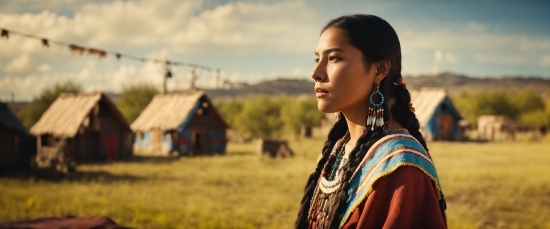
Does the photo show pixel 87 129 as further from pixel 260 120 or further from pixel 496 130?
pixel 496 130

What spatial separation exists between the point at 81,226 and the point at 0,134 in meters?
14.1

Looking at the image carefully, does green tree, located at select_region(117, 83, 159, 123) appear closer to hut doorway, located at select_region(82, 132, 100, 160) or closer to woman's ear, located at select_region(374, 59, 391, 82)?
hut doorway, located at select_region(82, 132, 100, 160)

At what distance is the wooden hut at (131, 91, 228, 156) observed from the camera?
23.2m

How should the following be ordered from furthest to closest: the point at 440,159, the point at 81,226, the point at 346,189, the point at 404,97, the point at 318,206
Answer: the point at 440,159, the point at 81,226, the point at 318,206, the point at 404,97, the point at 346,189

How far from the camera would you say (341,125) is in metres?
2.45

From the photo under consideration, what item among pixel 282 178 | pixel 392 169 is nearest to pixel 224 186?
pixel 282 178

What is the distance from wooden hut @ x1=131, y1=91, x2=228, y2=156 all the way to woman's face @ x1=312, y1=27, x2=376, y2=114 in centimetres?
2125

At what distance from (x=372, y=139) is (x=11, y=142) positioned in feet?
53.3

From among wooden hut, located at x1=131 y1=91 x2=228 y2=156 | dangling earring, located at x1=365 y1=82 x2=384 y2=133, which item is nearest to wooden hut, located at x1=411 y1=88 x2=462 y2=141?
wooden hut, located at x1=131 y1=91 x2=228 y2=156

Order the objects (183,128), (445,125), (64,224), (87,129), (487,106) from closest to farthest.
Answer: (64,224), (87,129), (183,128), (445,125), (487,106)

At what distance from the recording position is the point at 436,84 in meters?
103

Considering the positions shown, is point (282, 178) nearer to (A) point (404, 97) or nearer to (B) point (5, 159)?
(B) point (5, 159)

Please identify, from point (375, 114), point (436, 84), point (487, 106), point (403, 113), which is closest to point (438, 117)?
point (487, 106)

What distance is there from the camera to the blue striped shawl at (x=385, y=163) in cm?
171
